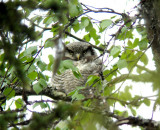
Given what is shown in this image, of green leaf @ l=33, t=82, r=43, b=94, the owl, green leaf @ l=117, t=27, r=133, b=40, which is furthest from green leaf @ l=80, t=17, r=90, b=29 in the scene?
the owl

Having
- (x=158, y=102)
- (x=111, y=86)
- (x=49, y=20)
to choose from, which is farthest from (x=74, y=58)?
(x=158, y=102)

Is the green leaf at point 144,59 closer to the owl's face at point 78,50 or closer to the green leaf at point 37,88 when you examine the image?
the green leaf at point 37,88

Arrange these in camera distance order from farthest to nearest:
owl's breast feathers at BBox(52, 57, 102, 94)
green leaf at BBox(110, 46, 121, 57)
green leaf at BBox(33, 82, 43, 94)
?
owl's breast feathers at BBox(52, 57, 102, 94) < green leaf at BBox(33, 82, 43, 94) < green leaf at BBox(110, 46, 121, 57)

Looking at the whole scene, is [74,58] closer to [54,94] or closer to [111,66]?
[54,94]

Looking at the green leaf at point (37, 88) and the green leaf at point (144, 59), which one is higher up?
the green leaf at point (144, 59)

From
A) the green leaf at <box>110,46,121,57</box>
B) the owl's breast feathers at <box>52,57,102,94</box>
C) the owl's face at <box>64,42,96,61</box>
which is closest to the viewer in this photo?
the green leaf at <box>110,46,121,57</box>

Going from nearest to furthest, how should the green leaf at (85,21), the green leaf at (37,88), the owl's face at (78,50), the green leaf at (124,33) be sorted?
the green leaf at (124,33), the green leaf at (37,88), the green leaf at (85,21), the owl's face at (78,50)

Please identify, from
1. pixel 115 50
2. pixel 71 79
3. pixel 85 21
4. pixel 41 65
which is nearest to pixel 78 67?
pixel 71 79

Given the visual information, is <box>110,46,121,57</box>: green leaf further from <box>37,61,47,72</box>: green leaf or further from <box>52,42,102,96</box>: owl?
<box>52,42,102,96</box>: owl

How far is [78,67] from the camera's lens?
530 centimetres

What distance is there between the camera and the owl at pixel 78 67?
500 cm

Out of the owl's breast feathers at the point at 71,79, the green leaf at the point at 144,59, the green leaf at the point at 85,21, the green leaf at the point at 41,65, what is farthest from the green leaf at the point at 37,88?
the owl's breast feathers at the point at 71,79

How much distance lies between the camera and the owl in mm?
5000

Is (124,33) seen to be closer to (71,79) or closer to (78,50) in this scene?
(71,79)
